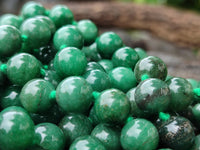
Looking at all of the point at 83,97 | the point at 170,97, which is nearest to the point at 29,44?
the point at 83,97

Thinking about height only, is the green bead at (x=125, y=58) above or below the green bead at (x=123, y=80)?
above

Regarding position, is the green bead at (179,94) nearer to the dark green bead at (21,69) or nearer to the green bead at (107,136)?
the green bead at (107,136)

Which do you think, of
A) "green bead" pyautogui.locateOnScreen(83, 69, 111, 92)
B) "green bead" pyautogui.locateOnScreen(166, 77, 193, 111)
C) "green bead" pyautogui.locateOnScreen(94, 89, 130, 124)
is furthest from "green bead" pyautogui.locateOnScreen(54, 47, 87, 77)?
"green bead" pyautogui.locateOnScreen(166, 77, 193, 111)

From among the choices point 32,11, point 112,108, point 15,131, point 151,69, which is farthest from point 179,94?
point 32,11

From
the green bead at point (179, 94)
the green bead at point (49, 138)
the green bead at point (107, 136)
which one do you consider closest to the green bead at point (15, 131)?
the green bead at point (49, 138)

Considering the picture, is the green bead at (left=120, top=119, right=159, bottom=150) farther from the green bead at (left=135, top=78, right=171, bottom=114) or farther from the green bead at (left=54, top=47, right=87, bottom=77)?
the green bead at (left=54, top=47, right=87, bottom=77)
